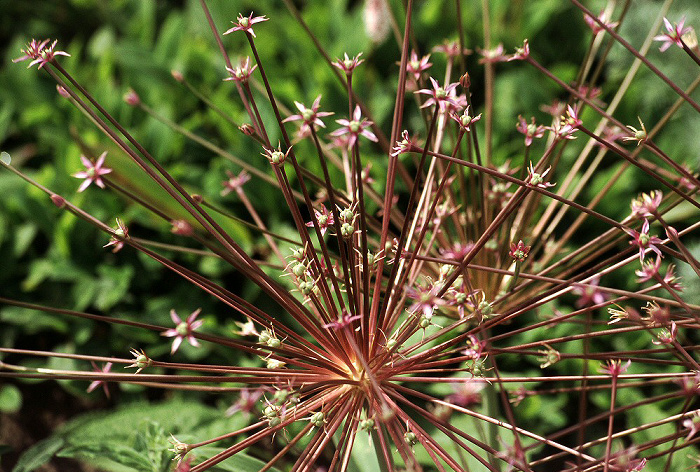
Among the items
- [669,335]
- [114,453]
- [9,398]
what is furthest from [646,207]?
[9,398]

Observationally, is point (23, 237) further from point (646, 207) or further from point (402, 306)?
point (646, 207)

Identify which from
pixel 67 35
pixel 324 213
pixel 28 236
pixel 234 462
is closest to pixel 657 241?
pixel 324 213

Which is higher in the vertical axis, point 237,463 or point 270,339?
point 270,339

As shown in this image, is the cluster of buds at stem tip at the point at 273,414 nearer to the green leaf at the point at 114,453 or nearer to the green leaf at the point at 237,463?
the green leaf at the point at 237,463

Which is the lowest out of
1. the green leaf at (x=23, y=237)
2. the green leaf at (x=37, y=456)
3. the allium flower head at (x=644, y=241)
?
the green leaf at (x=37, y=456)

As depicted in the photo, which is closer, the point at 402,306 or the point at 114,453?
the point at 402,306

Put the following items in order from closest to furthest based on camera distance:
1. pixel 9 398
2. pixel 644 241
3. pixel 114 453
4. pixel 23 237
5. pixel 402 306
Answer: pixel 644 241 → pixel 402 306 → pixel 114 453 → pixel 9 398 → pixel 23 237

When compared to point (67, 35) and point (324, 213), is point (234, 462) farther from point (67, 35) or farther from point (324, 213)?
point (67, 35)

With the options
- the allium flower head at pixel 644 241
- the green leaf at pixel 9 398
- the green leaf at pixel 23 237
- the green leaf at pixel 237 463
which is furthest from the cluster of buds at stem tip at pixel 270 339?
the green leaf at pixel 23 237

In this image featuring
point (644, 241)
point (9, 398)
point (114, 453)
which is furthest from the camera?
point (9, 398)
